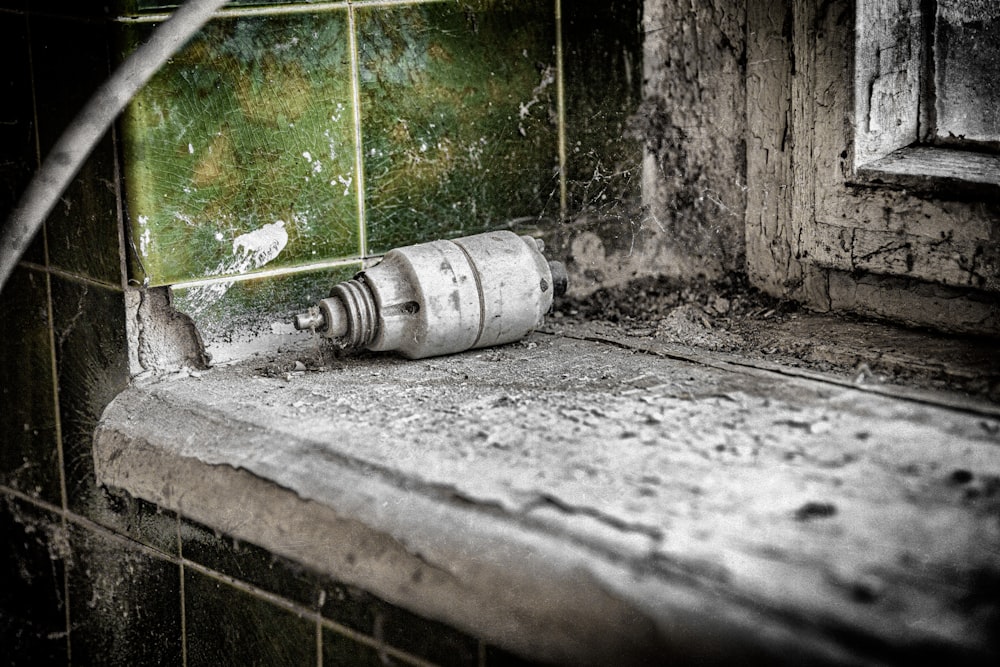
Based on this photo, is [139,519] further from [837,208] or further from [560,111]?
[837,208]

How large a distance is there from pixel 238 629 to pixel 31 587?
1.54ft

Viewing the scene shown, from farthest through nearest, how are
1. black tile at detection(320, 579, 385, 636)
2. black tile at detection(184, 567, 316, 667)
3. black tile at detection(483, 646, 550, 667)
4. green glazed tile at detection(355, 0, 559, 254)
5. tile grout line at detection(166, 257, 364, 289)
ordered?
green glazed tile at detection(355, 0, 559, 254) < tile grout line at detection(166, 257, 364, 289) < black tile at detection(184, 567, 316, 667) < black tile at detection(320, 579, 385, 636) < black tile at detection(483, 646, 550, 667)

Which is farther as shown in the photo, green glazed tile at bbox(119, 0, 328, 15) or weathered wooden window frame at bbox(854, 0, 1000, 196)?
weathered wooden window frame at bbox(854, 0, 1000, 196)

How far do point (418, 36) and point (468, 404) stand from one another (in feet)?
1.75

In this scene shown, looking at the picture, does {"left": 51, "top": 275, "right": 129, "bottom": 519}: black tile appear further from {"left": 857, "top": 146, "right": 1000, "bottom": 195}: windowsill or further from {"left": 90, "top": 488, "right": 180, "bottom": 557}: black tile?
{"left": 857, "top": 146, "right": 1000, "bottom": 195}: windowsill

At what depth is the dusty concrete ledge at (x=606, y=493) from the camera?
85 centimetres

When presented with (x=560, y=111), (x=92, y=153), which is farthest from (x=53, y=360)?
(x=560, y=111)

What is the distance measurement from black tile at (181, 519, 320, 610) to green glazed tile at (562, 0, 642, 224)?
0.69 metres

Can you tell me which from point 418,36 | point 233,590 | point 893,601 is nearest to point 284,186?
point 418,36

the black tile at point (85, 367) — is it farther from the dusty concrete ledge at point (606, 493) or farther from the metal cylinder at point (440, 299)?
the metal cylinder at point (440, 299)

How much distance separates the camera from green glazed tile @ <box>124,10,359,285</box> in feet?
4.36

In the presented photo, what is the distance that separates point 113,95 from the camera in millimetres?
1298

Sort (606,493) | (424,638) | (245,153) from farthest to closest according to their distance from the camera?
(245,153) → (424,638) → (606,493)

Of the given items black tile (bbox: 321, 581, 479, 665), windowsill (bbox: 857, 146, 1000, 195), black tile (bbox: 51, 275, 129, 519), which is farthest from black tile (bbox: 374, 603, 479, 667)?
windowsill (bbox: 857, 146, 1000, 195)
